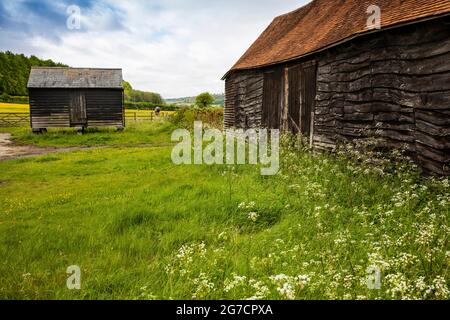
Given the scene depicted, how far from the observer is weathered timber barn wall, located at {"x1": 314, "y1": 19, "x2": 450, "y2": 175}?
6.18 m

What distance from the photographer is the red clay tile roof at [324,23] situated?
22.1 feet

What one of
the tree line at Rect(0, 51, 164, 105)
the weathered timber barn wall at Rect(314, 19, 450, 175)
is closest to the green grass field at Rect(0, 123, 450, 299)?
the weathered timber barn wall at Rect(314, 19, 450, 175)

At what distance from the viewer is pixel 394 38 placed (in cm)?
720

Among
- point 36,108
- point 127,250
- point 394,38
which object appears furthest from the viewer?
point 36,108

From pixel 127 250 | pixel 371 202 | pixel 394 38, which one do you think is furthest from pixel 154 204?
pixel 394 38

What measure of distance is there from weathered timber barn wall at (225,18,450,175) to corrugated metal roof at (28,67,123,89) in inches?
609

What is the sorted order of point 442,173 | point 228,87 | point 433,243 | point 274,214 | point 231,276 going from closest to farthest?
point 231,276 → point 433,243 → point 274,214 → point 442,173 → point 228,87

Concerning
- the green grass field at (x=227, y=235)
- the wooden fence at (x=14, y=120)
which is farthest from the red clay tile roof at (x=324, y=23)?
the wooden fence at (x=14, y=120)

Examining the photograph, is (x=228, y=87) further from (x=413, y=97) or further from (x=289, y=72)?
(x=413, y=97)

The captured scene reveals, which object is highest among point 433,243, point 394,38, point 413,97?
point 394,38

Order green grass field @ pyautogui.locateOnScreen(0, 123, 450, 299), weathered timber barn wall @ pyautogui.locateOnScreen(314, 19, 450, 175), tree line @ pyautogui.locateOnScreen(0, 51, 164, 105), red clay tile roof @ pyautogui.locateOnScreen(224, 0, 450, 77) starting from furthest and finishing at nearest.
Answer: tree line @ pyautogui.locateOnScreen(0, 51, 164, 105), red clay tile roof @ pyautogui.locateOnScreen(224, 0, 450, 77), weathered timber barn wall @ pyautogui.locateOnScreen(314, 19, 450, 175), green grass field @ pyautogui.locateOnScreen(0, 123, 450, 299)

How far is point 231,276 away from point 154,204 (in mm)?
3089

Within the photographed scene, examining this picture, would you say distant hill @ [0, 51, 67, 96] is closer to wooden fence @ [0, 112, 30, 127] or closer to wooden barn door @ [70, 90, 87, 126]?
wooden fence @ [0, 112, 30, 127]

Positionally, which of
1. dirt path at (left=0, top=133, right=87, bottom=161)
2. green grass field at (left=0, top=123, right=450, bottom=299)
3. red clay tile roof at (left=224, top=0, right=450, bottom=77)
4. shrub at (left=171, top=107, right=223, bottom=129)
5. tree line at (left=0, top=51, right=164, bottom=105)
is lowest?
green grass field at (left=0, top=123, right=450, bottom=299)
